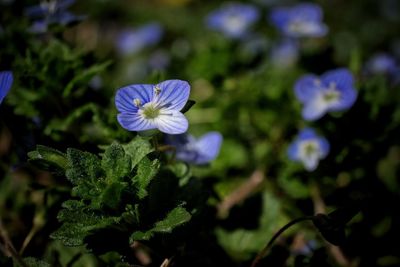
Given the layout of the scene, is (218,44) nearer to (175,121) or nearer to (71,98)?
(71,98)

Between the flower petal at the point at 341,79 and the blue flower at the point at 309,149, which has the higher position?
the flower petal at the point at 341,79

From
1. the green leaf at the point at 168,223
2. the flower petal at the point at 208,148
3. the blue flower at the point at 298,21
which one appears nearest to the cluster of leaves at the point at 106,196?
the green leaf at the point at 168,223

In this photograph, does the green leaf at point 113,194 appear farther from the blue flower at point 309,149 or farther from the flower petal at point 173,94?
the blue flower at point 309,149

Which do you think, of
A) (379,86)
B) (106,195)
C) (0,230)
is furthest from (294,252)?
(0,230)

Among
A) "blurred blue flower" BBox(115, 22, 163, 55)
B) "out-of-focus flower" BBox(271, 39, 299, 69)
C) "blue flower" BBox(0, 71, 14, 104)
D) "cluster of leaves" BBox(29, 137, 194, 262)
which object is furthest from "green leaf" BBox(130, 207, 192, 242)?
"blurred blue flower" BBox(115, 22, 163, 55)

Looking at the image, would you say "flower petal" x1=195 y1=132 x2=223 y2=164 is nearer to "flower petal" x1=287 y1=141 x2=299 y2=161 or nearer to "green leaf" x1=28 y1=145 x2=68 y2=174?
"flower petal" x1=287 y1=141 x2=299 y2=161
